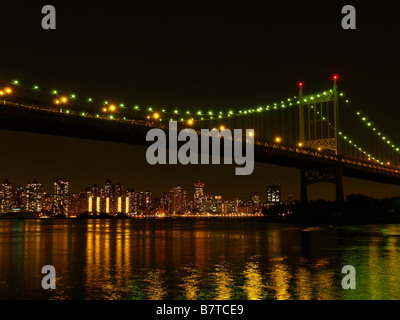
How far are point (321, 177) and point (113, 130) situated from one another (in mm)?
27929

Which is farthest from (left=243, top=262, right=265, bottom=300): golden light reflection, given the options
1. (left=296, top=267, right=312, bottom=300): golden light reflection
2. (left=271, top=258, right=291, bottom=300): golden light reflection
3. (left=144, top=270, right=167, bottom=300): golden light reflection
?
(left=144, top=270, right=167, bottom=300): golden light reflection

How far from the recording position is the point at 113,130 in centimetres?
4716

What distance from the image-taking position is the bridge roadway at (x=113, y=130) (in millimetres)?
41406

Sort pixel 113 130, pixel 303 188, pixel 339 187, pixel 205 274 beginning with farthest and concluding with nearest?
pixel 303 188 < pixel 339 187 < pixel 113 130 < pixel 205 274

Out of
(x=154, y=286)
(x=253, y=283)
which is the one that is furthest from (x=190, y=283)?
(x=253, y=283)

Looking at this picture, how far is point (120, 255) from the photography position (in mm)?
21250

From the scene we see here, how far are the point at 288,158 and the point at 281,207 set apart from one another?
37921 millimetres

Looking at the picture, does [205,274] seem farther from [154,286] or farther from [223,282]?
[154,286]

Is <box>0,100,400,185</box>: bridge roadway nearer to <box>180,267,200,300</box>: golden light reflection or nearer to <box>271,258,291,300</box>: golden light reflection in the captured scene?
<box>180,267,200,300</box>: golden light reflection

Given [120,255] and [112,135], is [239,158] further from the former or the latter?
[120,255]

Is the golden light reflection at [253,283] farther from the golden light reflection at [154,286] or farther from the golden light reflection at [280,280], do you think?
the golden light reflection at [154,286]

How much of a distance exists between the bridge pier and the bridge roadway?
938 mm

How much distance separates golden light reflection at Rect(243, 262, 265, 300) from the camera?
37.2 feet

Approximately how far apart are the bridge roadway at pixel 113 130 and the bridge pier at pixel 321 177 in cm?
94
